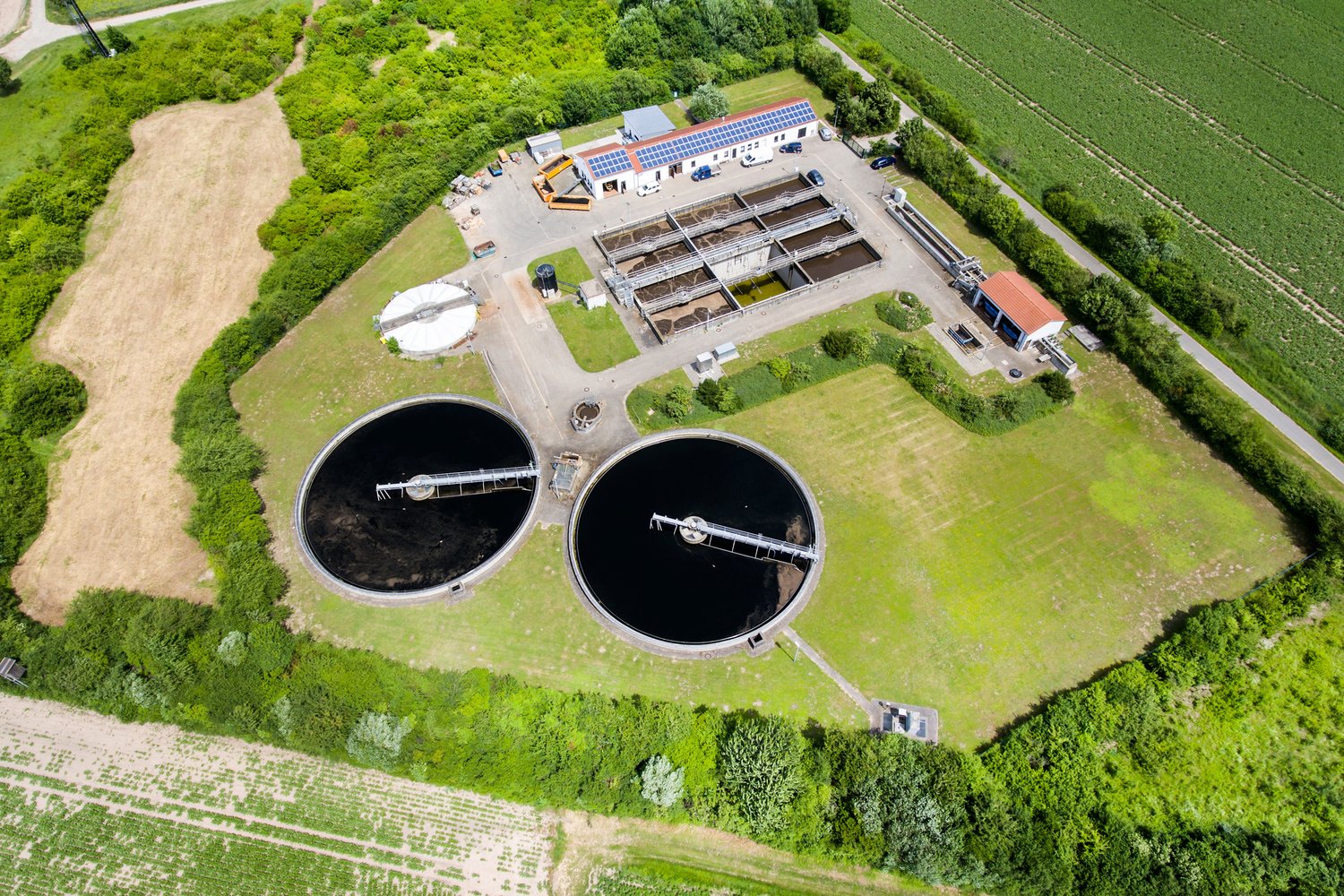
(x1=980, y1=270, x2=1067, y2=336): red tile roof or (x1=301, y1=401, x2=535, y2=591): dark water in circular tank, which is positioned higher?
(x1=980, y1=270, x2=1067, y2=336): red tile roof

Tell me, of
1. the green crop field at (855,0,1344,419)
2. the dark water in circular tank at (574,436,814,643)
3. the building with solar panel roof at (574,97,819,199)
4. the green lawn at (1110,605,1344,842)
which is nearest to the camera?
the green lawn at (1110,605,1344,842)

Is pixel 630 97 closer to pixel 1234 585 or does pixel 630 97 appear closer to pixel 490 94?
pixel 490 94

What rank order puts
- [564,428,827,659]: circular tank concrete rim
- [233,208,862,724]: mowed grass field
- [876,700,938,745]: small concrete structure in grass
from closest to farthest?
[876,700,938,745]: small concrete structure in grass < [233,208,862,724]: mowed grass field < [564,428,827,659]: circular tank concrete rim

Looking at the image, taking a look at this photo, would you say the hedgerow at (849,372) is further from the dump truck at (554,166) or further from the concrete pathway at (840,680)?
the dump truck at (554,166)

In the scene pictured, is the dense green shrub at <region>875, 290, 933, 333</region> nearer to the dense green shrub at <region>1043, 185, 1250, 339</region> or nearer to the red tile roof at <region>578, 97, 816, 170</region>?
the dense green shrub at <region>1043, 185, 1250, 339</region>

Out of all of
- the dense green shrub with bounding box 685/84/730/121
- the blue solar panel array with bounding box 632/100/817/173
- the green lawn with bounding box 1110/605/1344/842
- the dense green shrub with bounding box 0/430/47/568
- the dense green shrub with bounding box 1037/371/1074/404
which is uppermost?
the dense green shrub with bounding box 685/84/730/121

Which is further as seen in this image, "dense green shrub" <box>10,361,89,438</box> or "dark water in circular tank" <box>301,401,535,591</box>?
"dense green shrub" <box>10,361,89,438</box>

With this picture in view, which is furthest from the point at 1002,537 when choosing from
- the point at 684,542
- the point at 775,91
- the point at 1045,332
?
the point at 775,91

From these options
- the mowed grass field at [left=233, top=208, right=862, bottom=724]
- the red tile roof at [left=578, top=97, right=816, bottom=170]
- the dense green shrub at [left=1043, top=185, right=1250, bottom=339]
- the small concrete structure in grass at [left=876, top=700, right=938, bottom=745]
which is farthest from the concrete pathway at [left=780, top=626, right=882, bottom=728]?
the red tile roof at [left=578, top=97, right=816, bottom=170]
